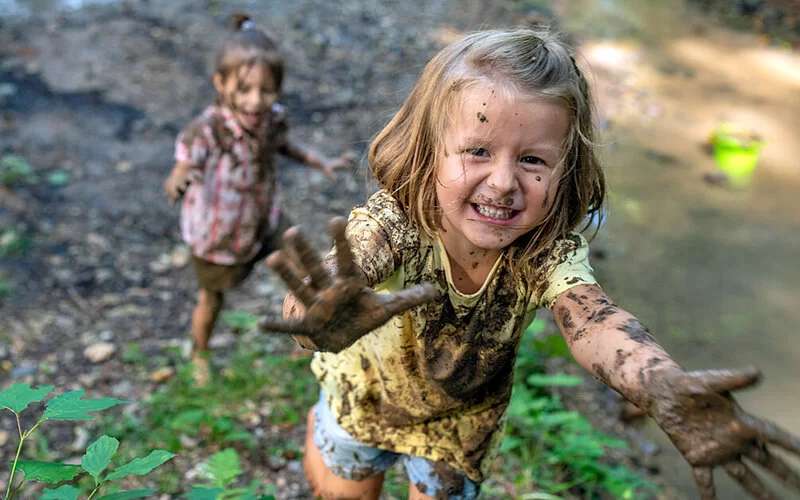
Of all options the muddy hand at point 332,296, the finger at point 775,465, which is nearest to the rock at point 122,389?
the muddy hand at point 332,296

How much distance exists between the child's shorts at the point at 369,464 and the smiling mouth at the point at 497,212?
28.8 inches

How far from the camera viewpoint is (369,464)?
6.42ft

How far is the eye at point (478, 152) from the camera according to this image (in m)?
1.47

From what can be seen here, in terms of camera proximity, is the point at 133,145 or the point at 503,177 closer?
the point at 503,177

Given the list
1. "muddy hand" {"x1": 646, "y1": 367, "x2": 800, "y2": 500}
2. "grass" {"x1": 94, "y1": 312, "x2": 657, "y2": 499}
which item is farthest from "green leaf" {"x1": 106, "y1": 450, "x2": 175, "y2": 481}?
"grass" {"x1": 94, "y1": 312, "x2": 657, "y2": 499}

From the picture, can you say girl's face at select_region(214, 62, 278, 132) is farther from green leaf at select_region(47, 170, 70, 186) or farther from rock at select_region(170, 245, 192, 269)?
green leaf at select_region(47, 170, 70, 186)

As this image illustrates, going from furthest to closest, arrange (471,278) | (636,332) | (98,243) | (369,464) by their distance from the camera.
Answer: (98,243)
(369,464)
(471,278)
(636,332)

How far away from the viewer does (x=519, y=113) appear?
1.43m

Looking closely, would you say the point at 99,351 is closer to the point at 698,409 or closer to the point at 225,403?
the point at 225,403

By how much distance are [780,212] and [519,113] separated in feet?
13.2

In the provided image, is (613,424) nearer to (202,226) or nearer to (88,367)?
(202,226)

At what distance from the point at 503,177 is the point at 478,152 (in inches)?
3.3

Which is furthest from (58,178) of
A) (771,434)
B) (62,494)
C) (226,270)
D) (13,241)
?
(771,434)

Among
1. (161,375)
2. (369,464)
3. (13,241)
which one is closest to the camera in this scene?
(369,464)
